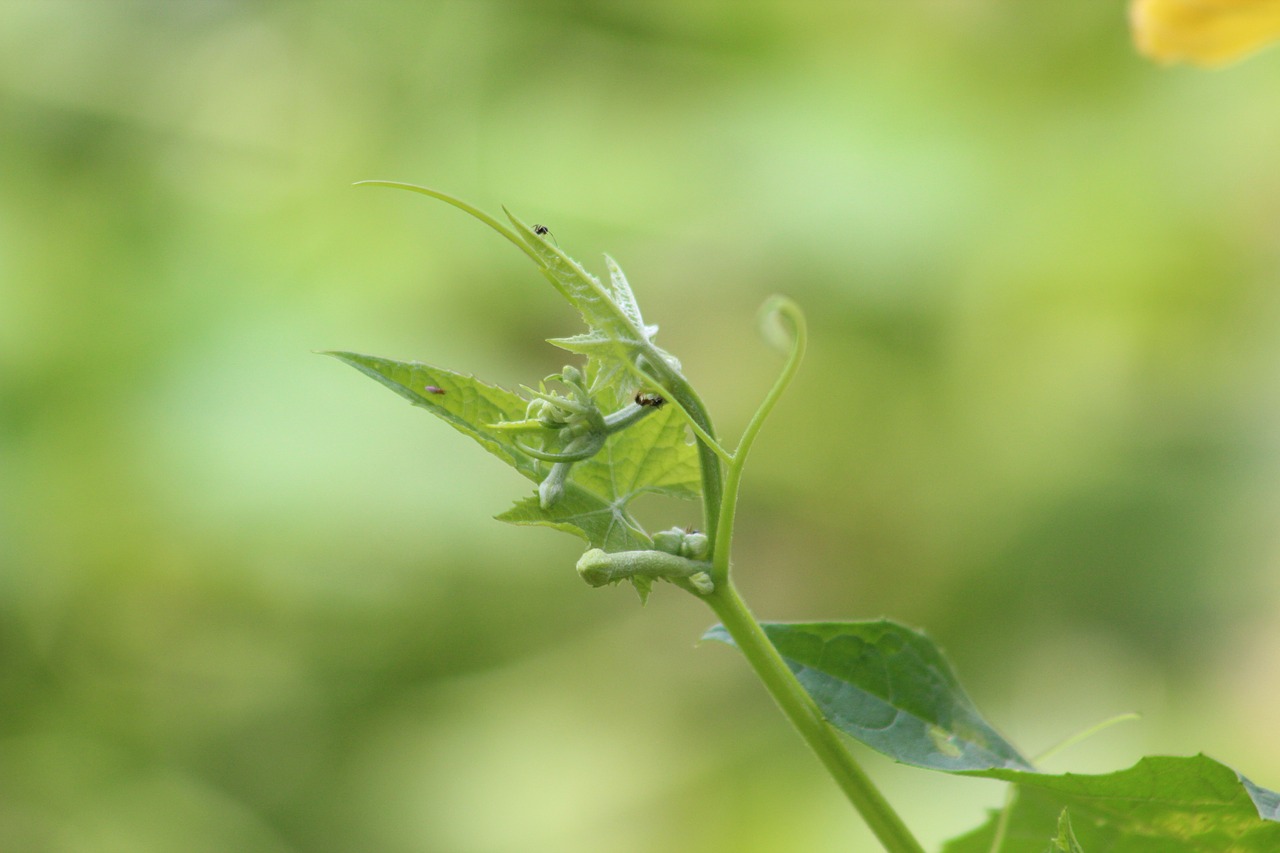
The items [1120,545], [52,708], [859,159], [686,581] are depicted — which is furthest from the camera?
[859,159]

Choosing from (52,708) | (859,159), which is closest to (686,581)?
(52,708)

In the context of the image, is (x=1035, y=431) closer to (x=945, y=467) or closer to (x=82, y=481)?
(x=945, y=467)

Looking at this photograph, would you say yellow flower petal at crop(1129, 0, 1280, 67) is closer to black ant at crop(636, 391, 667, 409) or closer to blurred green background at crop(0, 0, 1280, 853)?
black ant at crop(636, 391, 667, 409)

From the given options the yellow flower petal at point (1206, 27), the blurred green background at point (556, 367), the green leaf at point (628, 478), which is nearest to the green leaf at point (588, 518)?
the green leaf at point (628, 478)

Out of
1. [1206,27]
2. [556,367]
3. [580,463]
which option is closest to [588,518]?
[580,463]

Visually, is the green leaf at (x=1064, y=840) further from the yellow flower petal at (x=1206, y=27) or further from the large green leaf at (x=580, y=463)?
the yellow flower petal at (x=1206, y=27)
